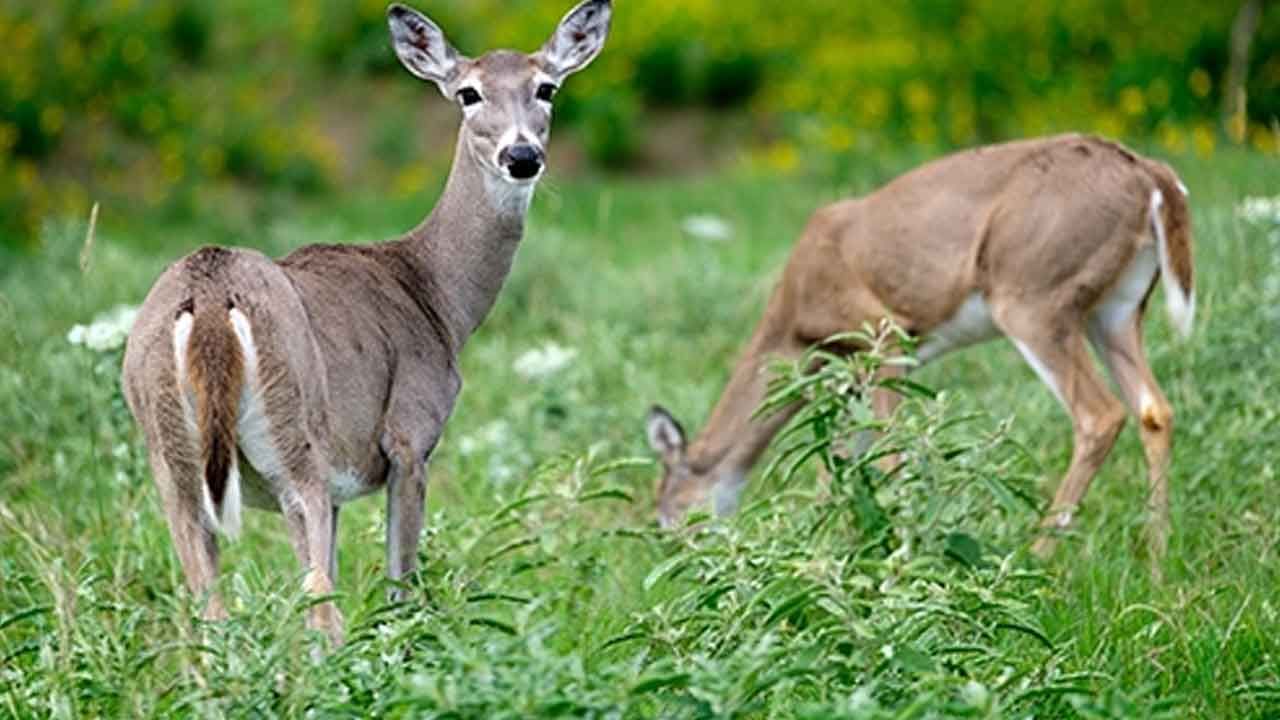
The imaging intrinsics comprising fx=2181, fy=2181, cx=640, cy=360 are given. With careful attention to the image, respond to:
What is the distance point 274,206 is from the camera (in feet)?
44.8

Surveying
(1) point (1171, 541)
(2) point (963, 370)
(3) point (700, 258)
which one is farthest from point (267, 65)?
(1) point (1171, 541)

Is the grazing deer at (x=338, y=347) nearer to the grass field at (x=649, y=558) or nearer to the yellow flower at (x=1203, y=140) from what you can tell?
the grass field at (x=649, y=558)

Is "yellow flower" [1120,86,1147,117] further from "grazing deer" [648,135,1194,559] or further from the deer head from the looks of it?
the deer head

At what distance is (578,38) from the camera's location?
20.2 ft

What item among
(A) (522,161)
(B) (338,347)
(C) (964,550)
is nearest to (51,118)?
(A) (522,161)

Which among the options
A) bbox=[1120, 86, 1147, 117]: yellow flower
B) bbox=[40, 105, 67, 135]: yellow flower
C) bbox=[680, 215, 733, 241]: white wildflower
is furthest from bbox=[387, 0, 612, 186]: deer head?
bbox=[40, 105, 67, 135]: yellow flower

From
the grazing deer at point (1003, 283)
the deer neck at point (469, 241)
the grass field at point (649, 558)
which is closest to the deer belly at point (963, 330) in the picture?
the grazing deer at point (1003, 283)

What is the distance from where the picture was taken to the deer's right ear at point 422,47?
5.94m

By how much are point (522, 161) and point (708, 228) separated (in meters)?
5.75

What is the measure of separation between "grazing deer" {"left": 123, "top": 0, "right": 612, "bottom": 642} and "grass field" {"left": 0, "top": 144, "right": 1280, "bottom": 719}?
185 millimetres

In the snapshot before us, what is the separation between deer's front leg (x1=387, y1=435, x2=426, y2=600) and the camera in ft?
17.2

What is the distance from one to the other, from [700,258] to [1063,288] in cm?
317

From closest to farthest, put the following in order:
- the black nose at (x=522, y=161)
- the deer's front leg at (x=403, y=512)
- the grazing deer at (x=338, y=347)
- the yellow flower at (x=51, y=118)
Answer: the grazing deer at (x=338, y=347) → the deer's front leg at (x=403, y=512) → the black nose at (x=522, y=161) → the yellow flower at (x=51, y=118)

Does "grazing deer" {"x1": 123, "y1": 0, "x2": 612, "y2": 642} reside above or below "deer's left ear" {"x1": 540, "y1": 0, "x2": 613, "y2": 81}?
below
